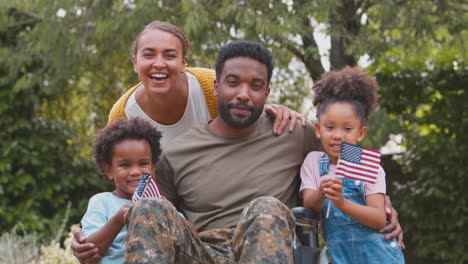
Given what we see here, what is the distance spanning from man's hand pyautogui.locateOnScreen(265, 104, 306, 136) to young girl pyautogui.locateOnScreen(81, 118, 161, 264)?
1.92 ft

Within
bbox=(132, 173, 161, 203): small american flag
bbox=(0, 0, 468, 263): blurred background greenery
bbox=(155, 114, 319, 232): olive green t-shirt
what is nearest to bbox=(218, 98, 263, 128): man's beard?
bbox=(155, 114, 319, 232): olive green t-shirt

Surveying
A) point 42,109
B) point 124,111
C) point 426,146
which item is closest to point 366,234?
point 124,111

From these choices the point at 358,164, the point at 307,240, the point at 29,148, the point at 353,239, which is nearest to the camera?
the point at 358,164

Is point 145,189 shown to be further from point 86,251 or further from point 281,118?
point 281,118

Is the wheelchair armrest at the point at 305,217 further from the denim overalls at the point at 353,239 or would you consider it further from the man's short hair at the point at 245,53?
the man's short hair at the point at 245,53

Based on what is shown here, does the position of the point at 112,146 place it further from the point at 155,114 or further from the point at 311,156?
the point at 311,156

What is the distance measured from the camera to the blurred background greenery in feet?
17.7

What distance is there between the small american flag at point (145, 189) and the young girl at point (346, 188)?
2.25ft

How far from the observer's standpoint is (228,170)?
3.17 m

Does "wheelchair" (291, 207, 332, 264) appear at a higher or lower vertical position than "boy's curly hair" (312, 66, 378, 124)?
lower

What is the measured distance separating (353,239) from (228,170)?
2.24 feet

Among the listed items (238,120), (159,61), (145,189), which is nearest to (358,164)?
(238,120)

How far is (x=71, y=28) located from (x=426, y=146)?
351cm

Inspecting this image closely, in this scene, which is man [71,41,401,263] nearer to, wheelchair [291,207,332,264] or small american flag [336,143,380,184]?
wheelchair [291,207,332,264]
